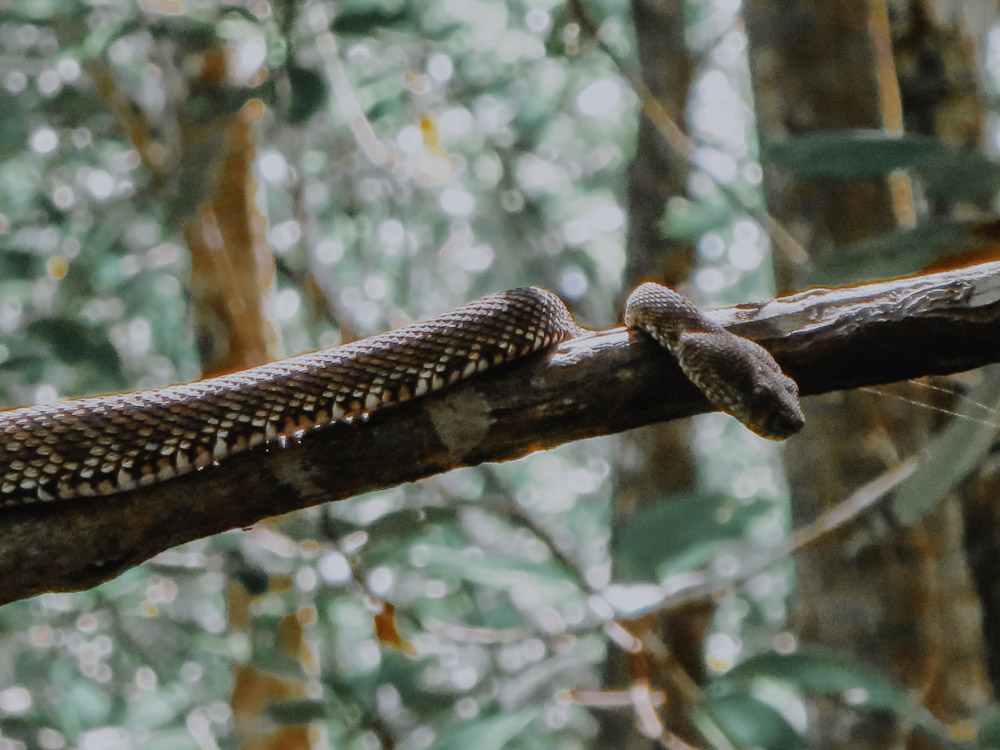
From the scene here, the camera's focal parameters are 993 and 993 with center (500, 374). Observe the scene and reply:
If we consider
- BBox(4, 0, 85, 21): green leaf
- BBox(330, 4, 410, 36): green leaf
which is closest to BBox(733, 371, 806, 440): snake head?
BBox(330, 4, 410, 36): green leaf

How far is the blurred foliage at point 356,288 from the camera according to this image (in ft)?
11.6

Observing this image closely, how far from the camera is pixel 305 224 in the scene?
16.8 ft

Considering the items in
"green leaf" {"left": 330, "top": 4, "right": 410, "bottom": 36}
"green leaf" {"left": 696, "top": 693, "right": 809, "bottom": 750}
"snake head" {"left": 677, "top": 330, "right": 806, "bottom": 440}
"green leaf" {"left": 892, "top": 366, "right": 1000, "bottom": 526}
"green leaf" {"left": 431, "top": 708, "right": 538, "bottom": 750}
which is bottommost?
"green leaf" {"left": 696, "top": 693, "right": 809, "bottom": 750}

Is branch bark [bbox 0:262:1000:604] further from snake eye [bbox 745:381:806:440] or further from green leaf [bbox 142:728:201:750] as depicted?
green leaf [bbox 142:728:201:750]

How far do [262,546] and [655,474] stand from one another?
233 centimetres

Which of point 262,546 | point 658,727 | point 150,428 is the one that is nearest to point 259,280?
point 262,546

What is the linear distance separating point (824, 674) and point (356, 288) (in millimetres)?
4122

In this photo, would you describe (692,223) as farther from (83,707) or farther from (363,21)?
(83,707)

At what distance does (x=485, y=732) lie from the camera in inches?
120

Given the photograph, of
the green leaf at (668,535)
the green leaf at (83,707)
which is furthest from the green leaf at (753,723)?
the green leaf at (83,707)

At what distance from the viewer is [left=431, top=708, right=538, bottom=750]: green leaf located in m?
3.00

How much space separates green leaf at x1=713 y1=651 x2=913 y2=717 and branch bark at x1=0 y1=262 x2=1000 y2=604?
0.97m

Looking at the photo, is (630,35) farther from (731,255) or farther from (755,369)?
(755,369)

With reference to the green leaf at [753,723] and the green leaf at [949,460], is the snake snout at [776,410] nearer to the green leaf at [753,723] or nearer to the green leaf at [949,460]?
the green leaf at [949,460]
